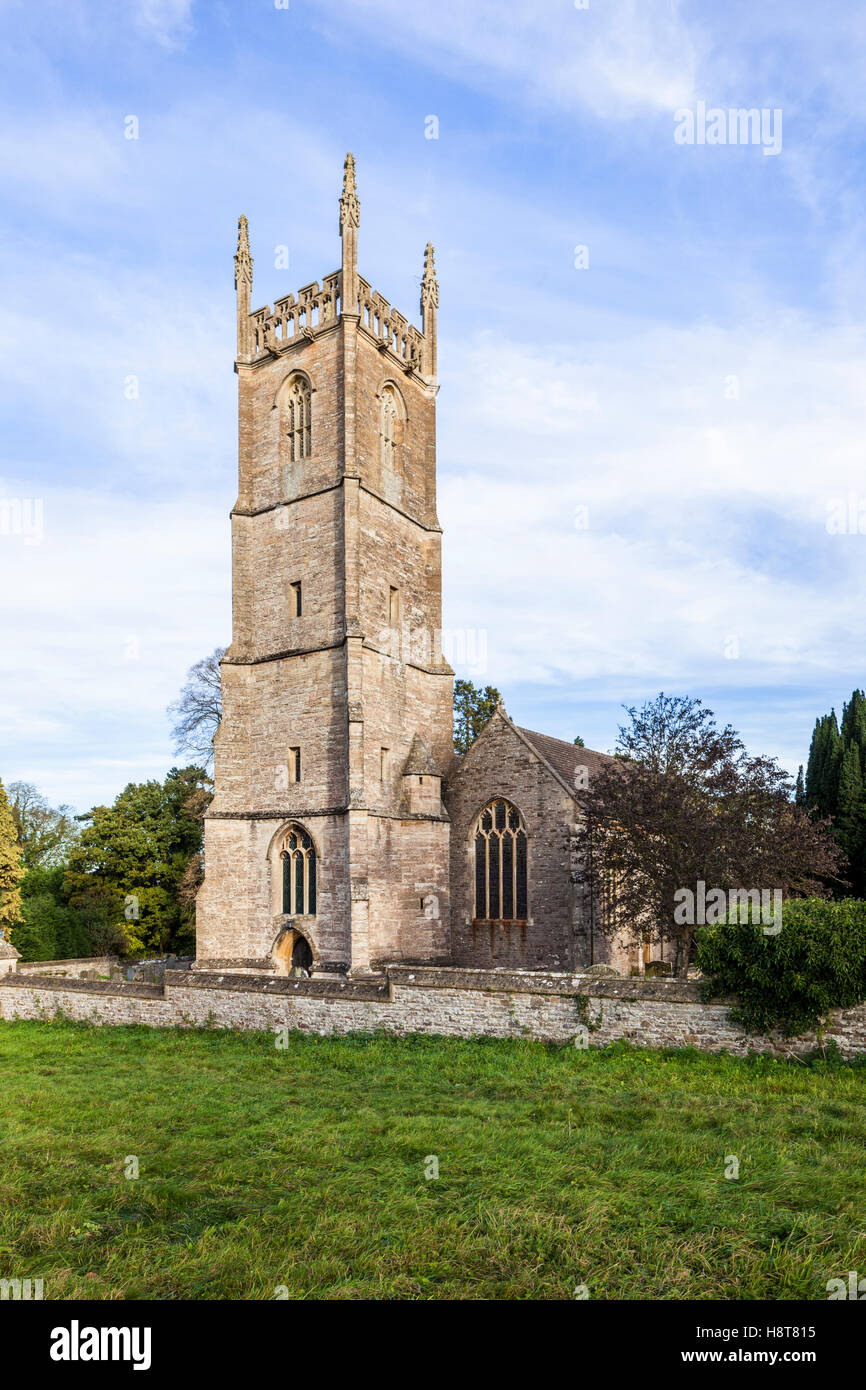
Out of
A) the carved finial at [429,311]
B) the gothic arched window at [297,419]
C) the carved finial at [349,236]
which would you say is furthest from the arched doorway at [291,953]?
the carved finial at [429,311]

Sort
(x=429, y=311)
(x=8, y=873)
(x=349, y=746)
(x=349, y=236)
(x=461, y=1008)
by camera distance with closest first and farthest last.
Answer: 1. (x=461, y=1008)
2. (x=349, y=746)
3. (x=349, y=236)
4. (x=429, y=311)
5. (x=8, y=873)

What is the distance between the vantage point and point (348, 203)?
25703 millimetres

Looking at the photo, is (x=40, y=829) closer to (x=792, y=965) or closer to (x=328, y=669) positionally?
(x=328, y=669)

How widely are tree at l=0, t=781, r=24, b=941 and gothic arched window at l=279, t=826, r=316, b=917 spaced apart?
14.9m

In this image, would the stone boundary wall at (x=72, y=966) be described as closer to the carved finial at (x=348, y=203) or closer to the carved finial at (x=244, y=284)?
the carved finial at (x=244, y=284)

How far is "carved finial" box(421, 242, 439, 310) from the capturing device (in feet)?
98.1

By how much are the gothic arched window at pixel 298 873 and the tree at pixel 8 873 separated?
1487 cm

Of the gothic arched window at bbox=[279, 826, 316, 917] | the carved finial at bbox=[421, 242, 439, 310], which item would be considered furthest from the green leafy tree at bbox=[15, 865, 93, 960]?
the carved finial at bbox=[421, 242, 439, 310]

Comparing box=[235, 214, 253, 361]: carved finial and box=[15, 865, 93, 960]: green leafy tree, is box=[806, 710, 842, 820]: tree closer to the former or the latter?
box=[235, 214, 253, 361]: carved finial

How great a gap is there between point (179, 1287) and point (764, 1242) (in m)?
4.25

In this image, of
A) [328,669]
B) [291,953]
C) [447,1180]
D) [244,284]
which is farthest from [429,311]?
[447,1180]

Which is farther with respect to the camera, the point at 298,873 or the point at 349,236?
the point at 349,236

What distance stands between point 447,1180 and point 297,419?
924 inches
